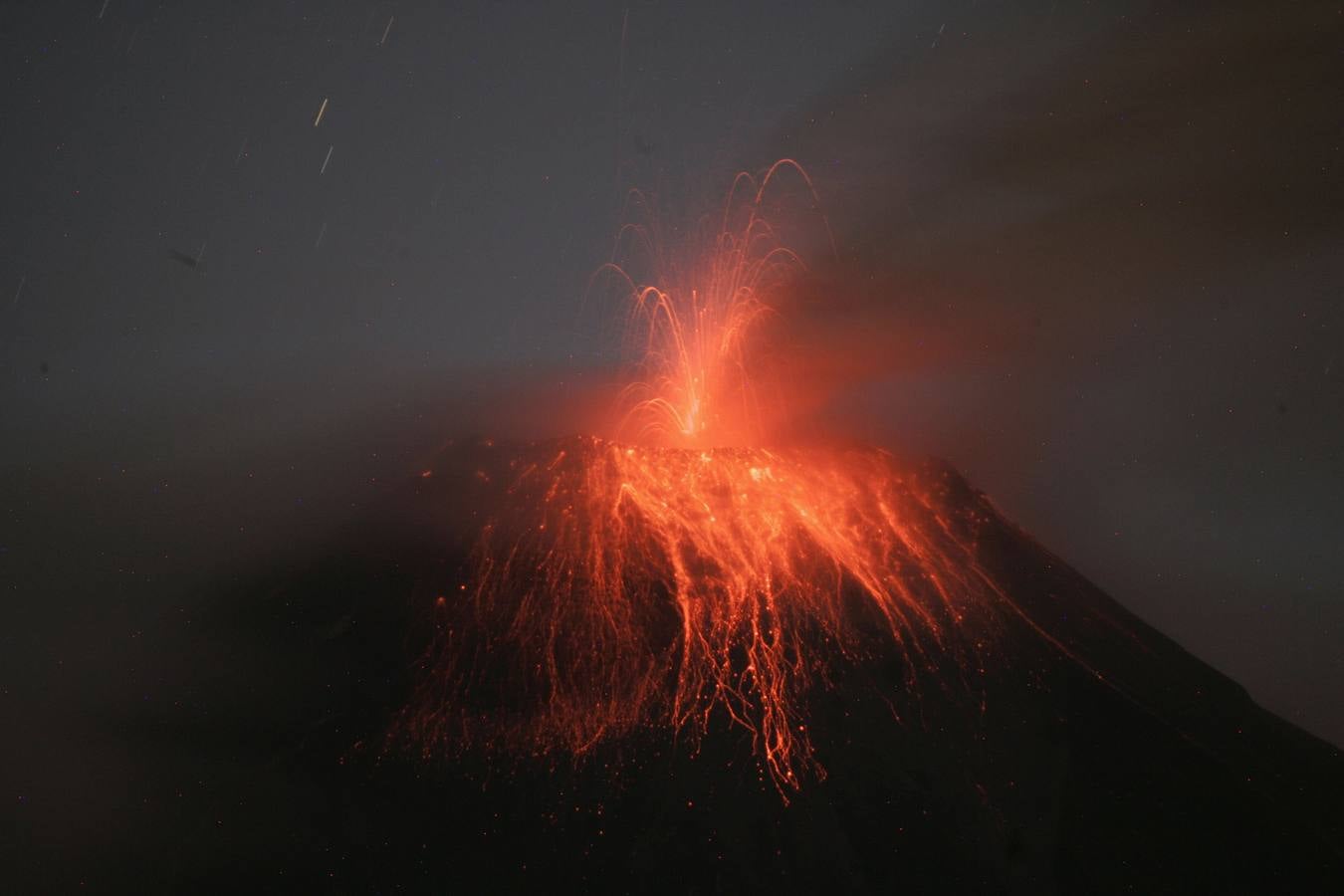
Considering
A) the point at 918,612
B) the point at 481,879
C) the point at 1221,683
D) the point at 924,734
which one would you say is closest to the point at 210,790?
the point at 481,879

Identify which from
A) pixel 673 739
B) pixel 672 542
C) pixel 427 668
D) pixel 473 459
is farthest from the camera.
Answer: pixel 473 459

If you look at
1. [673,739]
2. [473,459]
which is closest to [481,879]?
[673,739]

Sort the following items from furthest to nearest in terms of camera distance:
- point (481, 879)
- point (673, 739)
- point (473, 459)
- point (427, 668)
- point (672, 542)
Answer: point (473, 459) < point (672, 542) < point (427, 668) < point (673, 739) < point (481, 879)

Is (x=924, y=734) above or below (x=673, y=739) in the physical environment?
below

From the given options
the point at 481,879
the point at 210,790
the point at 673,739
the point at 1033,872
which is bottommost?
the point at 1033,872

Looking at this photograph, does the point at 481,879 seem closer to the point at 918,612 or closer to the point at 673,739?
the point at 673,739

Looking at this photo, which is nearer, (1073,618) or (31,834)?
(31,834)
